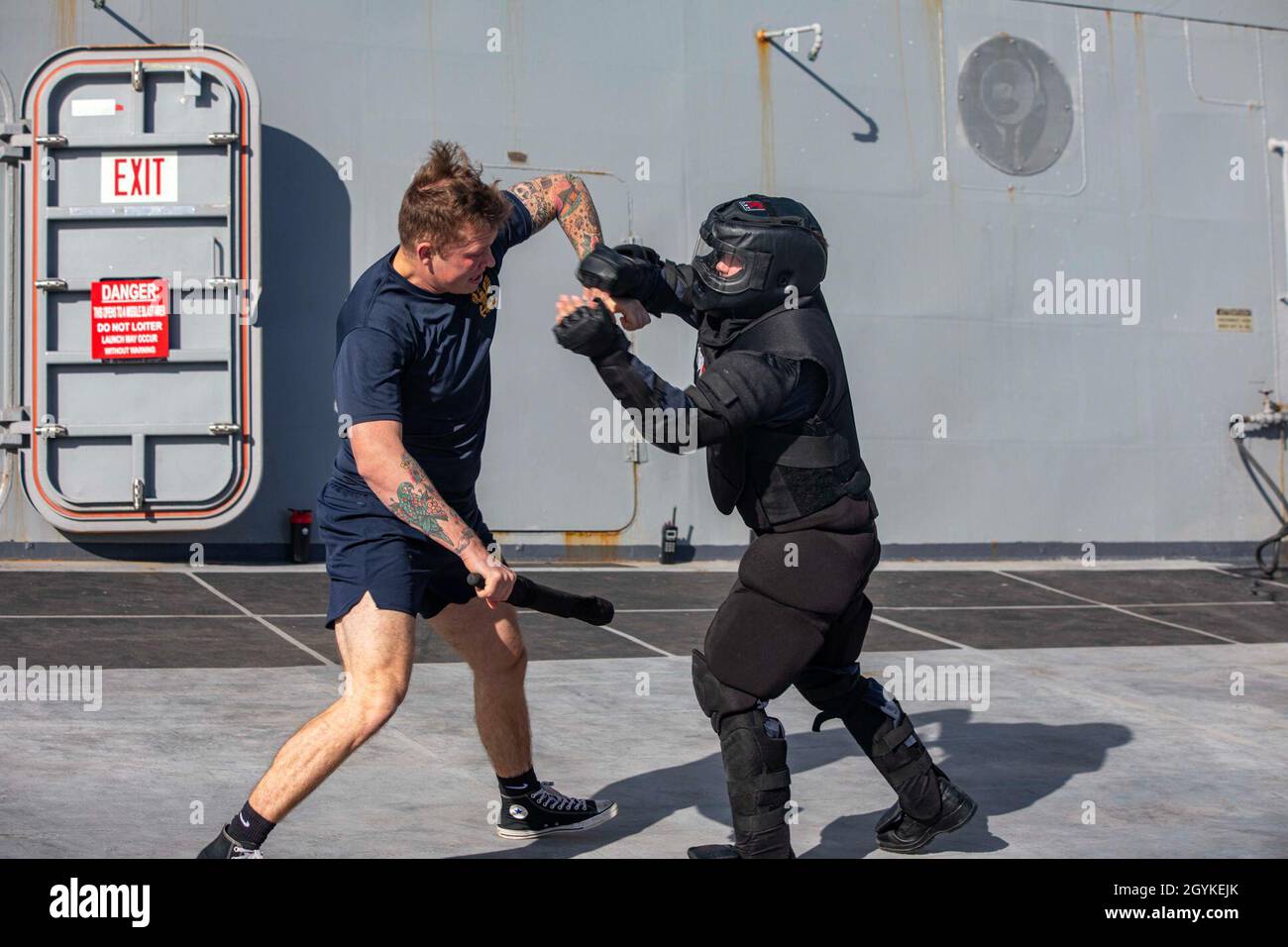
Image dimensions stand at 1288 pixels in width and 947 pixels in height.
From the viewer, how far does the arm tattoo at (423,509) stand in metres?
3.92

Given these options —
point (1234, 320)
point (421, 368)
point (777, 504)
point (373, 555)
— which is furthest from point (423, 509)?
point (1234, 320)

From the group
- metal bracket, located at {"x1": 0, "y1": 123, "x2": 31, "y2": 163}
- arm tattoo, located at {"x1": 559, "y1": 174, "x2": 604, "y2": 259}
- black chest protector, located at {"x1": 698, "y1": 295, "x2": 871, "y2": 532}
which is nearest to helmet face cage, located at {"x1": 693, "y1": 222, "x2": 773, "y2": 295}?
black chest protector, located at {"x1": 698, "y1": 295, "x2": 871, "y2": 532}

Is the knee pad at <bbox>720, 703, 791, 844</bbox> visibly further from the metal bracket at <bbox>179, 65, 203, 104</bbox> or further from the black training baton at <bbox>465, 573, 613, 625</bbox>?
the metal bracket at <bbox>179, 65, 203, 104</bbox>

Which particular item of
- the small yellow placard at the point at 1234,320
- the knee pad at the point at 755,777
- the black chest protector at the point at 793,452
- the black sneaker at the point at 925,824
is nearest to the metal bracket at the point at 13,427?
the black chest protector at the point at 793,452

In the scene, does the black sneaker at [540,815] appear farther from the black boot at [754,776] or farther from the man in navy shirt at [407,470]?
the black boot at [754,776]

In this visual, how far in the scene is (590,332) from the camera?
3898mm

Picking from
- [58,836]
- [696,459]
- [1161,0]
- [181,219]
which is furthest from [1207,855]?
[1161,0]

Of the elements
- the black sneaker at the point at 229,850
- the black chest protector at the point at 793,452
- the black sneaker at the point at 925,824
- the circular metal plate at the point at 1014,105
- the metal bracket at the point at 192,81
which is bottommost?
the black sneaker at the point at 925,824

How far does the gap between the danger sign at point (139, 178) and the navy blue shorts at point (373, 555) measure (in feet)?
21.2

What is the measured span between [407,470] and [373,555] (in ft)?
1.05

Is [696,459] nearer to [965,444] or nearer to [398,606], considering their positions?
[965,444]

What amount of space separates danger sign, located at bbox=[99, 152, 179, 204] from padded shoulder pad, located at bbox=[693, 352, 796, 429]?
23.1 ft

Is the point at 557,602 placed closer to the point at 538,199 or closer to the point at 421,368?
the point at 421,368

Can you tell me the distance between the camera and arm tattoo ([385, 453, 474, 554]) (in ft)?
12.8
